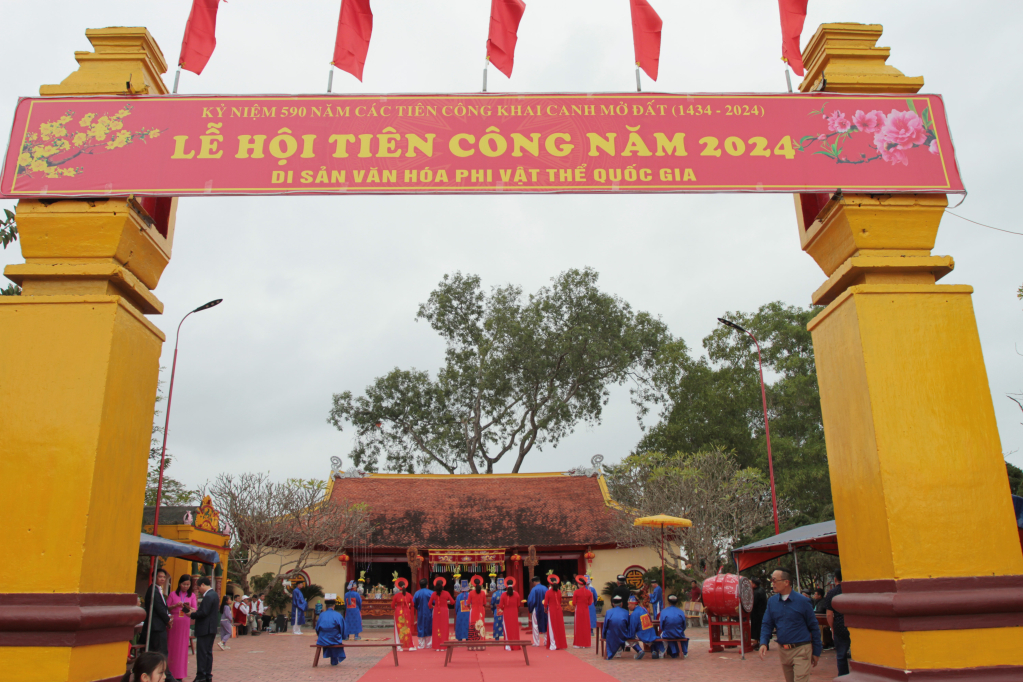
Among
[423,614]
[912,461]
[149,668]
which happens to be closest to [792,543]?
[912,461]

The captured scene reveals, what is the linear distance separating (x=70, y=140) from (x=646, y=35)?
4680mm

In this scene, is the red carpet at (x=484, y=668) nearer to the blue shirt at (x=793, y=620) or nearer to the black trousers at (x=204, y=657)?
the black trousers at (x=204, y=657)

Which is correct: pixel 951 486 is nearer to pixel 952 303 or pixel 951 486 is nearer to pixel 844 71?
pixel 952 303

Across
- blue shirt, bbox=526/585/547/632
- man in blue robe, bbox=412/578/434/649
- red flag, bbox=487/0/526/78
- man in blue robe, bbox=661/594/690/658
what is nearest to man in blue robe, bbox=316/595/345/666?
man in blue robe, bbox=412/578/434/649

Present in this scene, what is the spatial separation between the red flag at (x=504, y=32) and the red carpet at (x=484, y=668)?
23.4 feet

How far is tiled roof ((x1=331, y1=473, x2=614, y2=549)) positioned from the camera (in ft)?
80.3

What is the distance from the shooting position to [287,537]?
20.9 m

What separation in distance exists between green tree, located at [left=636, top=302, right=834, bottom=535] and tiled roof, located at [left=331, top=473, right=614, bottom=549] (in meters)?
5.27

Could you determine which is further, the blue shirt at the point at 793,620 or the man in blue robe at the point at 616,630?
the man in blue robe at the point at 616,630

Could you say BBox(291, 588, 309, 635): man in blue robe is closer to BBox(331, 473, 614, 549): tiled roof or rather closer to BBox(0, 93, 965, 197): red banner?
BBox(331, 473, 614, 549): tiled roof

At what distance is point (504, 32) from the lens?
6.51 meters

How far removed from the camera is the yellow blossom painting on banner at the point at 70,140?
17.5 feet

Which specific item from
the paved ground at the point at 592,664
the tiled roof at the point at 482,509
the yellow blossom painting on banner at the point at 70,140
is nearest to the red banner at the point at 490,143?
the yellow blossom painting on banner at the point at 70,140

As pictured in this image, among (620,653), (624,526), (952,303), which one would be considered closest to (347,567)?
(624,526)
